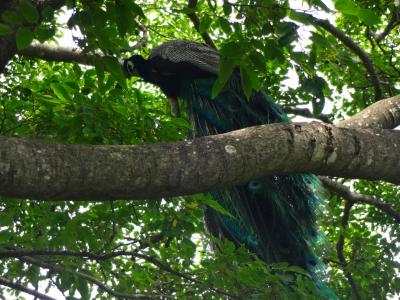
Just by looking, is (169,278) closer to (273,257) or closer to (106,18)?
(273,257)

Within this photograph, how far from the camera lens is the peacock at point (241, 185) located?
153 inches

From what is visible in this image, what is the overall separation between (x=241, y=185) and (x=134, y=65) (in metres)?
1.20

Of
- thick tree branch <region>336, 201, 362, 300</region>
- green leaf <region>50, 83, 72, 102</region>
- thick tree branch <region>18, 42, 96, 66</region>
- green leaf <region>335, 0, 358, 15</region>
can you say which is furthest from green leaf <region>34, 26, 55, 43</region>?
thick tree branch <region>336, 201, 362, 300</region>

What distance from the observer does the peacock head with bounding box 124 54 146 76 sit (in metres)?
4.46

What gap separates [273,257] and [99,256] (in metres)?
1.29

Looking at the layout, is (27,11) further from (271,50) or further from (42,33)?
(271,50)

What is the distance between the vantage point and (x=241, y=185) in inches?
152

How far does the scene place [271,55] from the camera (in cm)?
231

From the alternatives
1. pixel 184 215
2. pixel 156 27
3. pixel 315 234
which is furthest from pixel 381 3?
pixel 184 215

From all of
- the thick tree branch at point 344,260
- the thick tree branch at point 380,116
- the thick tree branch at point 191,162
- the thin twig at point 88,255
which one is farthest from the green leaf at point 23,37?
the thick tree branch at point 344,260

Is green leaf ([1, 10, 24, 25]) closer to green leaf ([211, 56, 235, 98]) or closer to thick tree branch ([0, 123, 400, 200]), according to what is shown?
thick tree branch ([0, 123, 400, 200])

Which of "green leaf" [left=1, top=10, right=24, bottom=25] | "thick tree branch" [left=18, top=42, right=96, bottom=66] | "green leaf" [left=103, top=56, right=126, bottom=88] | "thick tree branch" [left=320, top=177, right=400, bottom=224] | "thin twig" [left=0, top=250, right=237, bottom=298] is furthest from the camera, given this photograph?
"thick tree branch" [left=320, top=177, right=400, bottom=224]

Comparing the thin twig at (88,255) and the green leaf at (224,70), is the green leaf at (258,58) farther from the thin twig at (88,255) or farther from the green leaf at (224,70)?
the thin twig at (88,255)

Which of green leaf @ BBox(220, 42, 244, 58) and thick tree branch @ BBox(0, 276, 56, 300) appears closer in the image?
green leaf @ BBox(220, 42, 244, 58)
